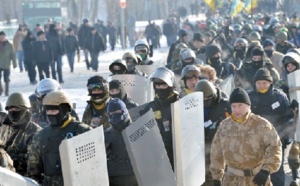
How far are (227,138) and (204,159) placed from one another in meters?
1.06

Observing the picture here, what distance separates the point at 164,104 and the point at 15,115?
1689 millimetres

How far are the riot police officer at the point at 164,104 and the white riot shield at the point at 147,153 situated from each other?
89 centimetres

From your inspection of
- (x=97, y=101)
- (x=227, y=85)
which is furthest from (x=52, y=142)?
(x=227, y=85)

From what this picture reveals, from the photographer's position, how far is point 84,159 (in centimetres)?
660

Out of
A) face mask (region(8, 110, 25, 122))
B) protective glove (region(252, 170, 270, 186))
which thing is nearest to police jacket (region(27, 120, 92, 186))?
face mask (region(8, 110, 25, 122))

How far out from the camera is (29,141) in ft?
26.4

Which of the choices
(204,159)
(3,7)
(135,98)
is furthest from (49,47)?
(3,7)

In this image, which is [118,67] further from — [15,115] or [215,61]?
[15,115]

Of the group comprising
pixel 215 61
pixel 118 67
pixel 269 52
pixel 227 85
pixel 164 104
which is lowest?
pixel 269 52

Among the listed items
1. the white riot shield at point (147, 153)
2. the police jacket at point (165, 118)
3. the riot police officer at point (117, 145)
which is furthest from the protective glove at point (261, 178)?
the police jacket at point (165, 118)

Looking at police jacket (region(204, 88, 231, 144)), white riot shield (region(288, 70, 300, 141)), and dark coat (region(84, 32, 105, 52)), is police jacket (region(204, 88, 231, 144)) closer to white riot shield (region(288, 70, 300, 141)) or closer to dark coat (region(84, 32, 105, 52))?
white riot shield (region(288, 70, 300, 141))

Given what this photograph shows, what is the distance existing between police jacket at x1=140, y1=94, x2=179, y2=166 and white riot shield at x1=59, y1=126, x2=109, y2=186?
2137 millimetres

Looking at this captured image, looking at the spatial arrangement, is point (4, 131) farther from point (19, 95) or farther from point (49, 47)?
point (49, 47)

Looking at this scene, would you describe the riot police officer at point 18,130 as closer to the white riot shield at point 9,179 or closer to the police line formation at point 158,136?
the police line formation at point 158,136
